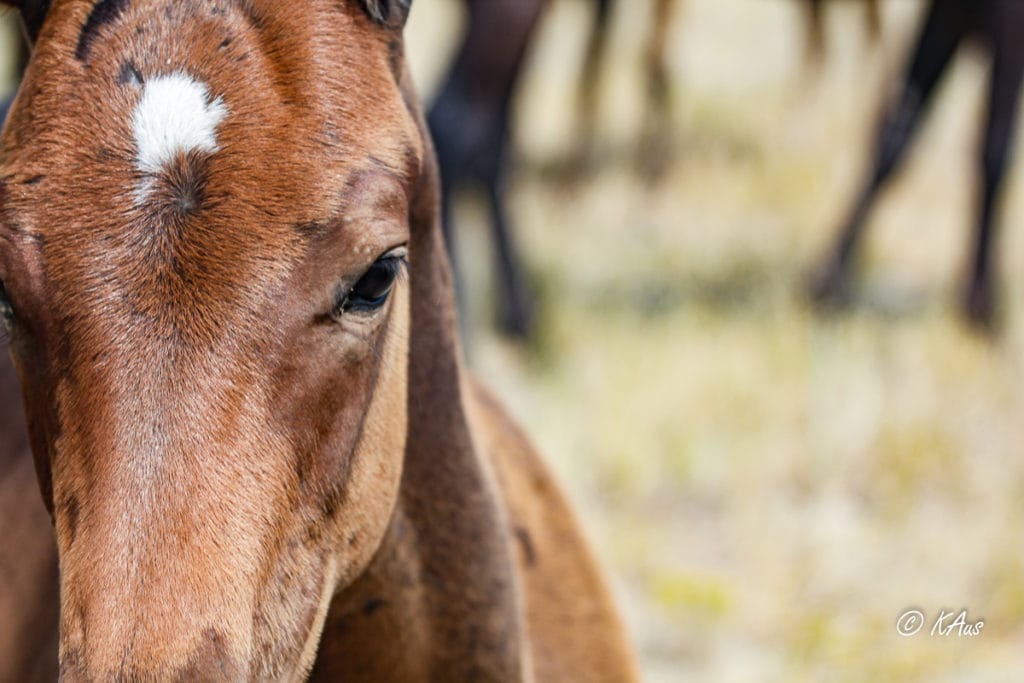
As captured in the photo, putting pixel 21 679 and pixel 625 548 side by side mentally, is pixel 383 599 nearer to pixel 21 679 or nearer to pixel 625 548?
pixel 21 679

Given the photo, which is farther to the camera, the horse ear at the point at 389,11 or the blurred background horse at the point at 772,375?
the blurred background horse at the point at 772,375

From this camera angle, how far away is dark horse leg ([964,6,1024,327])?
17.0 ft

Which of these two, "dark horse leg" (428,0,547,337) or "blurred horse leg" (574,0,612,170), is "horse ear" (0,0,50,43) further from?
"blurred horse leg" (574,0,612,170)

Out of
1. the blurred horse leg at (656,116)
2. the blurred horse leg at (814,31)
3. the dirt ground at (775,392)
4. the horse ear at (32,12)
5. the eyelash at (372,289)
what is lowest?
the dirt ground at (775,392)

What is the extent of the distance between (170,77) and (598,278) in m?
4.55

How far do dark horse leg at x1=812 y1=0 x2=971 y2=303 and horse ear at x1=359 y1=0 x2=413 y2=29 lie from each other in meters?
4.20

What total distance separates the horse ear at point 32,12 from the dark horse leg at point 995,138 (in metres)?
4.34

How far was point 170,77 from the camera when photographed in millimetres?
1371

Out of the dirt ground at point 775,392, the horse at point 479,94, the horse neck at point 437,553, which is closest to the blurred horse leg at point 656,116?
the dirt ground at point 775,392

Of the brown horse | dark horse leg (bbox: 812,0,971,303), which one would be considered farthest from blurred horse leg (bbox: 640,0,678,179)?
the brown horse

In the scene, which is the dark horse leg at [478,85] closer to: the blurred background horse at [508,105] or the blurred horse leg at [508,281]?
the blurred background horse at [508,105]

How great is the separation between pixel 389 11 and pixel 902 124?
4.52 meters

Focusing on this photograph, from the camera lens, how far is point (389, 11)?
5.16 ft

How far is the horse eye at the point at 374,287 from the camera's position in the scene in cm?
142
